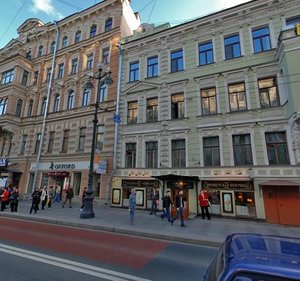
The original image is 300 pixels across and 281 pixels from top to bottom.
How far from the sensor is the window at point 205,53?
17.3 metres

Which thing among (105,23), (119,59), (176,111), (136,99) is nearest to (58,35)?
(105,23)

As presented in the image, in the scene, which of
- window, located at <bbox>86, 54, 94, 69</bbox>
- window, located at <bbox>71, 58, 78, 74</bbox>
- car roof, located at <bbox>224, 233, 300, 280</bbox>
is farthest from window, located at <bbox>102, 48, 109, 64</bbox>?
car roof, located at <bbox>224, 233, 300, 280</bbox>

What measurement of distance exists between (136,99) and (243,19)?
10.6m

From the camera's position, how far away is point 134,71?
20719mm

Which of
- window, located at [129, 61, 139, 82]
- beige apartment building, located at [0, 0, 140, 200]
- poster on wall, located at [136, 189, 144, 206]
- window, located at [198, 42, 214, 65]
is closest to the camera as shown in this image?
poster on wall, located at [136, 189, 144, 206]

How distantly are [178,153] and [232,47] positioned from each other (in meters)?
9.31

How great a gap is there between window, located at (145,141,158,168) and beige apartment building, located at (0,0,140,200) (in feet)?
11.4

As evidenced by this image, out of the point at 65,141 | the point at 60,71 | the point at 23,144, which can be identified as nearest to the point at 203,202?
the point at 65,141

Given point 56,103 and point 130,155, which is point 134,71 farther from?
point 56,103

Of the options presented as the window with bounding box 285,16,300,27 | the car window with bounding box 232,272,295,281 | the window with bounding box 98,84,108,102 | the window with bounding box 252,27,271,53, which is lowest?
the car window with bounding box 232,272,295,281

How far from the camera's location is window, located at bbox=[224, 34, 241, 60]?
16.4 m

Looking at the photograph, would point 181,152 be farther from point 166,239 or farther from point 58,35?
point 58,35

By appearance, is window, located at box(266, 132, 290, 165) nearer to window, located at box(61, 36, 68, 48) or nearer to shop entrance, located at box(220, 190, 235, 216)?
shop entrance, located at box(220, 190, 235, 216)

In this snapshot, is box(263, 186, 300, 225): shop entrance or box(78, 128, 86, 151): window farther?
box(78, 128, 86, 151): window
